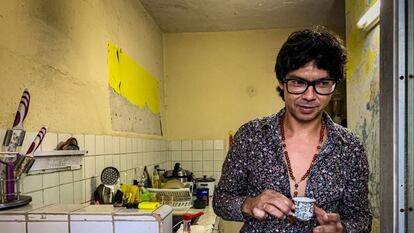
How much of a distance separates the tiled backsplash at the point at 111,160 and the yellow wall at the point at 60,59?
0.29ft

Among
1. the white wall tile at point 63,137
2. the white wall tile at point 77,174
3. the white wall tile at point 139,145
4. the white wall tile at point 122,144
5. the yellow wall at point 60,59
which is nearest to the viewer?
the yellow wall at point 60,59

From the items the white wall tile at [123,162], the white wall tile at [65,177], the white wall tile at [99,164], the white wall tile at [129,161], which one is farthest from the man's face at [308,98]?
the white wall tile at [129,161]

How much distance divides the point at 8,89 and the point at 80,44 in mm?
672

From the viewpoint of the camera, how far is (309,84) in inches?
44.9

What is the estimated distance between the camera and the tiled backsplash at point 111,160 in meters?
1.59

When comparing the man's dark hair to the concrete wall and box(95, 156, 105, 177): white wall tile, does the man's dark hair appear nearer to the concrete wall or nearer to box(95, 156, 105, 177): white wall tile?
the concrete wall

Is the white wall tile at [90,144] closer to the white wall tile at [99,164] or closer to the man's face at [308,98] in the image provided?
the white wall tile at [99,164]

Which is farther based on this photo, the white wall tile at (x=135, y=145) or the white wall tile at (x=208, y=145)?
the white wall tile at (x=208, y=145)

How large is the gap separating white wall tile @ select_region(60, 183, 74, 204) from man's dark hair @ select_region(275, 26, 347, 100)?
3.72ft

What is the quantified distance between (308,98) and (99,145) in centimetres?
141

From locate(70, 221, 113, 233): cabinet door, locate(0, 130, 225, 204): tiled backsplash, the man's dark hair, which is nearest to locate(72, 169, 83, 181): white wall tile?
locate(0, 130, 225, 204): tiled backsplash

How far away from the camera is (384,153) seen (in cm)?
78

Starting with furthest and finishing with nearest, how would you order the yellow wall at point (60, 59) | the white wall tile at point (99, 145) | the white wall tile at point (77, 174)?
the white wall tile at point (99, 145) → the white wall tile at point (77, 174) → the yellow wall at point (60, 59)

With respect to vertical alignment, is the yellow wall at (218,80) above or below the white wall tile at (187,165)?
above
